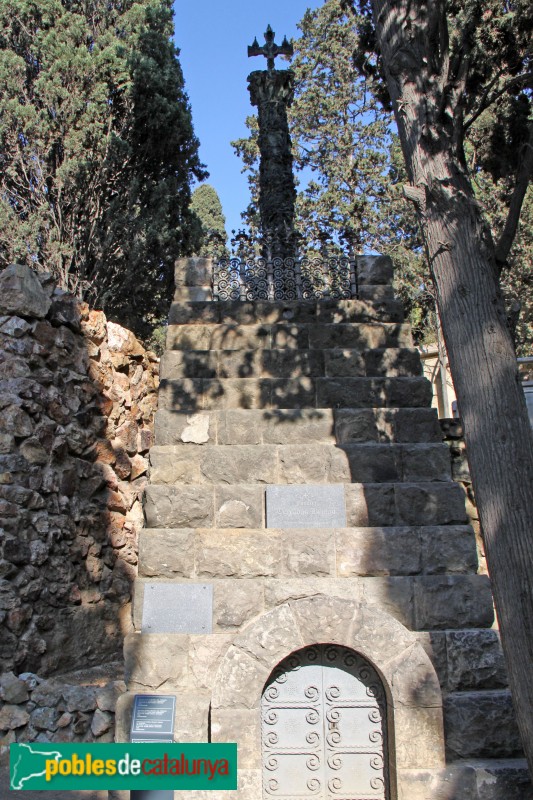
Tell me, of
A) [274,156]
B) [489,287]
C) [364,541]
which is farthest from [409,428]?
[274,156]

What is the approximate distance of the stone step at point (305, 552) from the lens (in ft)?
16.0

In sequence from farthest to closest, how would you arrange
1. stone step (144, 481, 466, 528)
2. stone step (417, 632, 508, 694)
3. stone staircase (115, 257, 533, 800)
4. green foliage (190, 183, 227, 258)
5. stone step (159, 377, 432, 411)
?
green foliage (190, 183, 227, 258) → stone step (159, 377, 432, 411) → stone step (144, 481, 466, 528) → stone step (417, 632, 508, 694) → stone staircase (115, 257, 533, 800)

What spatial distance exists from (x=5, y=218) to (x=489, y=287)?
8.81 meters

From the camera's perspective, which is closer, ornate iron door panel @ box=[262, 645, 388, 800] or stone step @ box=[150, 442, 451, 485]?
ornate iron door panel @ box=[262, 645, 388, 800]

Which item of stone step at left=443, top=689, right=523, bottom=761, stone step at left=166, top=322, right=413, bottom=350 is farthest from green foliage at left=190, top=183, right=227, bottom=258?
stone step at left=443, top=689, right=523, bottom=761

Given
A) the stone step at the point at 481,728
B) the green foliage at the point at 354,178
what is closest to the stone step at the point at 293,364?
the stone step at the point at 481,728

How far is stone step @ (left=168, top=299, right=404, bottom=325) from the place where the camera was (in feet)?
22.7

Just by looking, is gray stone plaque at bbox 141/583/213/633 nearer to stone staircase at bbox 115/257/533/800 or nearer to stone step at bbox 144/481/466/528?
stone staircase at bbox 115/257/533/800

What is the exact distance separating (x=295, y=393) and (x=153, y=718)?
2.92m

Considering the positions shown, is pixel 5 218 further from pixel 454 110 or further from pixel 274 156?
pixel 454 110

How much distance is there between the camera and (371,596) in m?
4.77

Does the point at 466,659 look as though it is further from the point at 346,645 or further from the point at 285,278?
the point at 285,278

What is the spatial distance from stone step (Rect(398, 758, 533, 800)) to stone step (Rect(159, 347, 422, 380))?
3.21 m

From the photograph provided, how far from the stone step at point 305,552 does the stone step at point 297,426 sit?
0.94 meters
